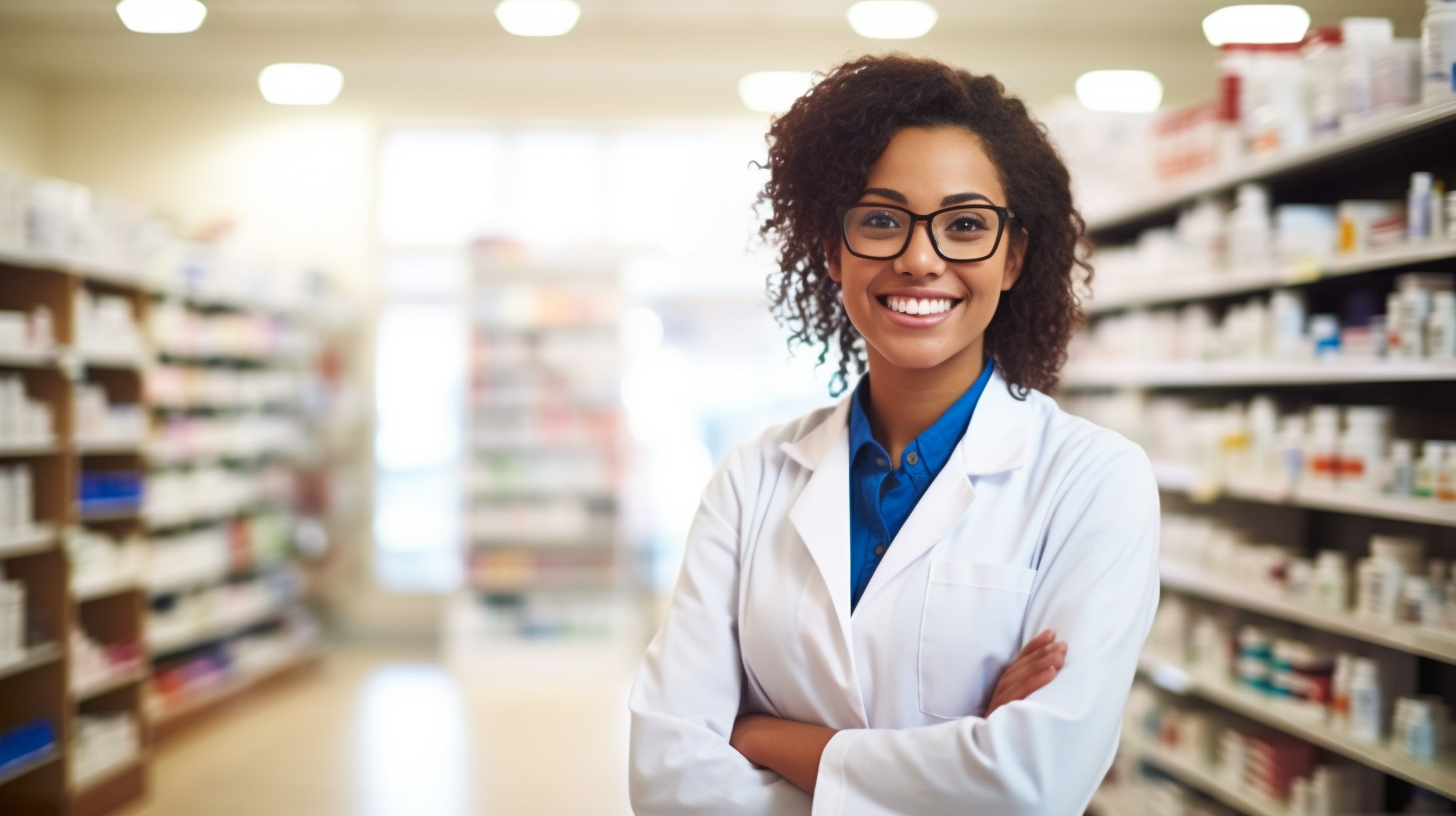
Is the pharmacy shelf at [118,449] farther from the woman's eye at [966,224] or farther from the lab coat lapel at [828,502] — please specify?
the woman's eye at [966,224]

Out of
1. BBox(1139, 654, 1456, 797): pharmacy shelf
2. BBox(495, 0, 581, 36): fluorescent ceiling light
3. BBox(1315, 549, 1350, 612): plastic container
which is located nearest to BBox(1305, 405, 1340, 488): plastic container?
BBox(1315, 549, 1350, 612): plastic container

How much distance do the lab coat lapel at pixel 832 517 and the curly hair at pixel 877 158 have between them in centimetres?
25

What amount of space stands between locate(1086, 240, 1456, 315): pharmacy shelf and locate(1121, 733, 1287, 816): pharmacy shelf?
4.92 ft

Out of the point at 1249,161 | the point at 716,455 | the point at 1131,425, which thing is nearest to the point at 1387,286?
the point at 1249,161

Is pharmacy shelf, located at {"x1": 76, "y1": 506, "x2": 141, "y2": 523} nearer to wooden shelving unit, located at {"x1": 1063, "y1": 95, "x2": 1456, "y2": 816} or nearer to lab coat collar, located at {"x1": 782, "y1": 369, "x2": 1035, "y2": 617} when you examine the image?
lab coat collar, located at {"x1": 782, "y1": 369, "x2": 1035, "y2": 617}

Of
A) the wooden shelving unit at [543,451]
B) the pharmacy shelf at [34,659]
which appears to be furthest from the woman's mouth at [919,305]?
the wooden shelving unit at [543,451]

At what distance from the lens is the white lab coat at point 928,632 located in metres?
1.37

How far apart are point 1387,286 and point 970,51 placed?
276 centimetres

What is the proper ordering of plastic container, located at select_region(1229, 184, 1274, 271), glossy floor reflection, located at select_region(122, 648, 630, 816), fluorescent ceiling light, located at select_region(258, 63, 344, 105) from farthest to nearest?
fluorescent ceiling light, located at select_region(258, 63, 344, 105)
glossy floor reflection, located at select_region(122, 648, 630, 816)
plastic container, located at select_region(1229, 184, 1274, 271)

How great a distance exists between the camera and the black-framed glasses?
149 centimetres

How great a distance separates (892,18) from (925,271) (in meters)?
3.55

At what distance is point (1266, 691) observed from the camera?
329 centimetres

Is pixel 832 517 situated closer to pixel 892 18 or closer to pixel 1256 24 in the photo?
pixel 1256 24

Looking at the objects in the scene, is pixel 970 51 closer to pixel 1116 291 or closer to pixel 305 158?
pixel 1116 291
